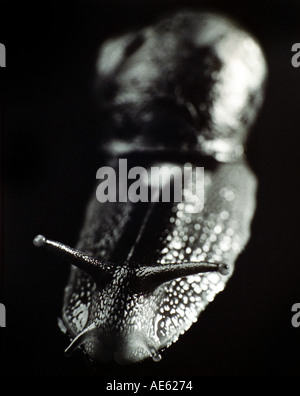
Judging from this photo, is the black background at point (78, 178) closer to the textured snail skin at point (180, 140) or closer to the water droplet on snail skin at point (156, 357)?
the textured snail skin at point (180, 140)

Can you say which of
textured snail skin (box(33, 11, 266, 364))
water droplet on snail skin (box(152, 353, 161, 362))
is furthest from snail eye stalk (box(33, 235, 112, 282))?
water droplet on snail skin (box(152, 353, 161, 362))

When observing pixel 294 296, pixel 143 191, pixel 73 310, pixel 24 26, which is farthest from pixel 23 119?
pixel 294 296

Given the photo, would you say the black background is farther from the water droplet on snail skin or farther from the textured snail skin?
the water droplet on snail skin

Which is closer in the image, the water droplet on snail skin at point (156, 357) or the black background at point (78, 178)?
the water droplet on snail skin at point (156, 357)

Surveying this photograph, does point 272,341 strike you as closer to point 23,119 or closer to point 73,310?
point 73,310

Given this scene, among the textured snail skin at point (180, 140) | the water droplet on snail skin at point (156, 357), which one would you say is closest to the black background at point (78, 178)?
the textured snail skin at point (180, 140)
